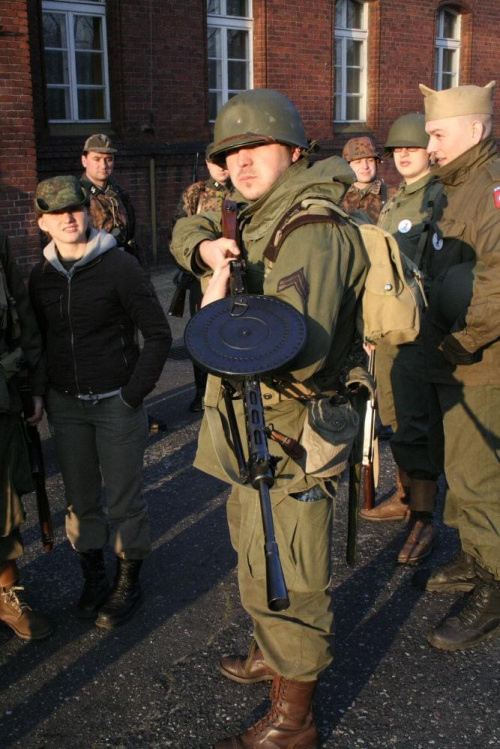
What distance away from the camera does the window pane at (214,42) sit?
12.8m

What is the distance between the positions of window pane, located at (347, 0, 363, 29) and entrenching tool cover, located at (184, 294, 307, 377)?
1397cm

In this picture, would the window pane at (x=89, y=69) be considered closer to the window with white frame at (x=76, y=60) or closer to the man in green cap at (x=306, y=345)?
the window with white frame at (x=76, y=60)

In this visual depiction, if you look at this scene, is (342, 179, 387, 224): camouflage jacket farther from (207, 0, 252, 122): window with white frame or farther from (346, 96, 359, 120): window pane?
(346, 96, 359, 120): window pane

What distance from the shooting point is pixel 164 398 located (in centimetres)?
688

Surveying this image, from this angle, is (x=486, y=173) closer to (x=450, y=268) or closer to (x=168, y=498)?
(x=450, y=268)

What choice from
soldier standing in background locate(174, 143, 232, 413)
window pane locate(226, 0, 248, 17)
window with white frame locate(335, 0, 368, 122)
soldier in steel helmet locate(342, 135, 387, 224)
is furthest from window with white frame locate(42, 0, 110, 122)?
soldier in steel helmet locate(342, 135, 387, 224)

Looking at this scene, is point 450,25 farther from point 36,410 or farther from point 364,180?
point 36,410

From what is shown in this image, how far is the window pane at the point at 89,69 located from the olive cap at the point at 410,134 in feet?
25.1

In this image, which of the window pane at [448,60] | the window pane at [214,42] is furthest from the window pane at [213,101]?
the window pane at [448,60]

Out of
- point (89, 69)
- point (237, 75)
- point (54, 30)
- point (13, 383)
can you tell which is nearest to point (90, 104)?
point (89, 69)

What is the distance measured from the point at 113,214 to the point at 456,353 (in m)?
3.44

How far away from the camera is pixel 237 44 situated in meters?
13.1

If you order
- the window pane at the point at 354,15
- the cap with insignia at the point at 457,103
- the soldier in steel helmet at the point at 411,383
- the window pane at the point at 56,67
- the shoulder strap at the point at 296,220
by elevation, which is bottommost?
the soldier in steel helmet at the point at 411,383

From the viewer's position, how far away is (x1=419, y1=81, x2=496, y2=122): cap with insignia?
3.54 m
